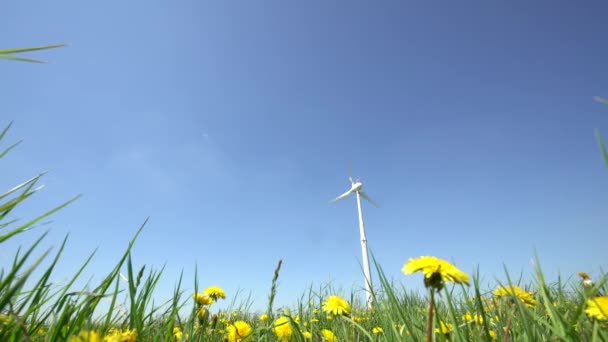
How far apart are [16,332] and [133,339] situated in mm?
546

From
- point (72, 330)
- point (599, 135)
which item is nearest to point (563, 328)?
point (599, 135)

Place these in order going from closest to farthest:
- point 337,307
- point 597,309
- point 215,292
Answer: point 597,309 < point 337,307 < point 215,292

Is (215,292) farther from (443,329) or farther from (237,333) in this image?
(443,329)

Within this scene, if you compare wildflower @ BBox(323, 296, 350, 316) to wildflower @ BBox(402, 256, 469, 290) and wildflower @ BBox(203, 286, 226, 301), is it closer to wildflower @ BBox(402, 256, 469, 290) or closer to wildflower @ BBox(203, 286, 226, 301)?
wildflower @ BBox(203, 286, 226, 301)

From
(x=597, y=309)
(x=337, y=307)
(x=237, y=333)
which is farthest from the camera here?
(x=337, y=307)

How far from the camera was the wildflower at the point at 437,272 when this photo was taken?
1355mm

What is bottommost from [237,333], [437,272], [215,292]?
[237,333]

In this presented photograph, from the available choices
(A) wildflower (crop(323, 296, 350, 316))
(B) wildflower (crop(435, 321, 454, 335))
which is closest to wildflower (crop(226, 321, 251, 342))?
(A) wildflower (crop(323, 296, 350, 316))

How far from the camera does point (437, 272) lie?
1.40 metres

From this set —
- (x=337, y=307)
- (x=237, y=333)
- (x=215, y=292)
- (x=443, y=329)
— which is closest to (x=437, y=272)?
(x=443, y=329)

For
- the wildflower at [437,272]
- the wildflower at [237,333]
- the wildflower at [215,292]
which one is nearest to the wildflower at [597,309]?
the wildflower at [437,272]

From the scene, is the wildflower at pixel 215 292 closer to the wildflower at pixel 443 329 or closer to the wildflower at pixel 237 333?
the wildflower at pixel 237 333

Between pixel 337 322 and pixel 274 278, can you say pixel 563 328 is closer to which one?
pixel 274 278

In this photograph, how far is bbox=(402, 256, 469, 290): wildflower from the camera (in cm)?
136
